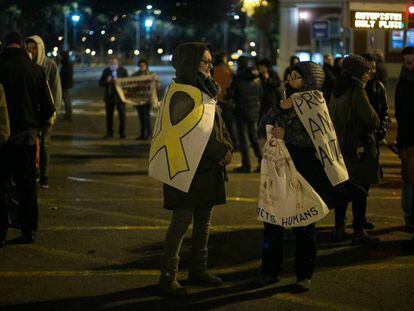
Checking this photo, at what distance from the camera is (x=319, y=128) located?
6188 mm

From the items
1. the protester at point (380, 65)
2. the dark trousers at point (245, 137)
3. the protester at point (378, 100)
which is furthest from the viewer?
the protester at point (380, 65)

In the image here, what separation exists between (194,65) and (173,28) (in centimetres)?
9153

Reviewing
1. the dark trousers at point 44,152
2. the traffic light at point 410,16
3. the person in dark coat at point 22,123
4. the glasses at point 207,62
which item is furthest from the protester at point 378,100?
the traffic light at point 410,16

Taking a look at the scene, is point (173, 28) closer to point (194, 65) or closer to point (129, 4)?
point (129, 4)

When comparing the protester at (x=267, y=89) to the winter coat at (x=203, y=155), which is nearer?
the winter coat at (x=203, y=155)

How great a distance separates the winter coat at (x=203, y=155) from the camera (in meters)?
6.09

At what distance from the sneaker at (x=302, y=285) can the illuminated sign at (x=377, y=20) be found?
11.4 metres

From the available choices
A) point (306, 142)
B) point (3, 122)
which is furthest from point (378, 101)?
point (3, 122)

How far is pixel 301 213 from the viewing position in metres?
6.16

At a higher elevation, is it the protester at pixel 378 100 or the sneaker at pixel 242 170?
the protester at pixel 378 100

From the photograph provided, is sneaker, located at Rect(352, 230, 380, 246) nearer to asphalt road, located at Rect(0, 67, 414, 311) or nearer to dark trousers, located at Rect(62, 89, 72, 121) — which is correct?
asphalt road, located at Rect(0, 67, 414, 311)

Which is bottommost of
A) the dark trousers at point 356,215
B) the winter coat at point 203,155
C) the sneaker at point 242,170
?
the sneaker at point 242,170

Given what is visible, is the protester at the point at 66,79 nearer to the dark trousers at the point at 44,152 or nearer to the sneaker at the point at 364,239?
the dark trousers at the point at 44,152

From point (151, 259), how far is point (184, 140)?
1.61m
